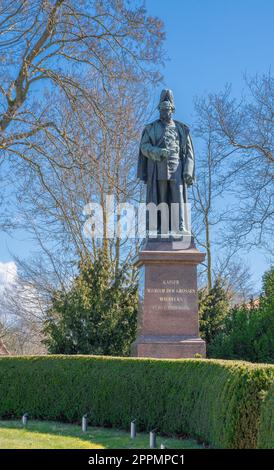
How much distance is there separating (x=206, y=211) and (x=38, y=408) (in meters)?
14.9

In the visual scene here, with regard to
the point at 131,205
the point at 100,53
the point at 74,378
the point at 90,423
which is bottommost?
the point at 90,423

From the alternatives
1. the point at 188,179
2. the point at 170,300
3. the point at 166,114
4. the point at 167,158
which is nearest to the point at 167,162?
the point at 167,158

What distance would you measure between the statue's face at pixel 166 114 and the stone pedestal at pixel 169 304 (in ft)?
8.95

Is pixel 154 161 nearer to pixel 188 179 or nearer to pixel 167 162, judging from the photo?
pixel 167 162

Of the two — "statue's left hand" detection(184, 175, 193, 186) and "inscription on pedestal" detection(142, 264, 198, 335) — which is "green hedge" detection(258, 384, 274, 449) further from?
"statue's left hand" detection(184, 175, 193, 186)

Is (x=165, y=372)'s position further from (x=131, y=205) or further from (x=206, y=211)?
(x=206, y=211)

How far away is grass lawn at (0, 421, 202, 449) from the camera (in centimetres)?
736

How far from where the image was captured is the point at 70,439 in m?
7.93

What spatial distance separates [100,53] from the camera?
49.5 ft

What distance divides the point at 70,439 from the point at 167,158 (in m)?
6.16

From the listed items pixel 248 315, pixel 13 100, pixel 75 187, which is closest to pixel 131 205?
pixel 75 187

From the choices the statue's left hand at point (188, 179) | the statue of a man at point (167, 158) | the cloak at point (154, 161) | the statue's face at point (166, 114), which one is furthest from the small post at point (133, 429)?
the statue's face at point (166, 114)
